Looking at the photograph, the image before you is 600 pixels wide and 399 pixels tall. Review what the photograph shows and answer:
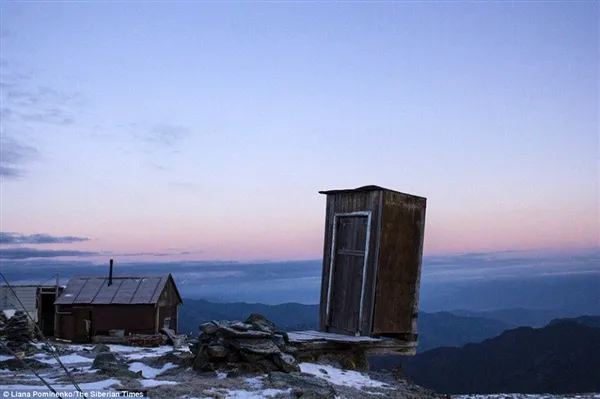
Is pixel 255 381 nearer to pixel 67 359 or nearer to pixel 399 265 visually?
pixel 399 265

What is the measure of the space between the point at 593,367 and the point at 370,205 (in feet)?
136

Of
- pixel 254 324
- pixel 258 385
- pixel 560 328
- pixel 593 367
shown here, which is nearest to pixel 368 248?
pixel 254 324

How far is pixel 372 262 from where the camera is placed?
1437 cm

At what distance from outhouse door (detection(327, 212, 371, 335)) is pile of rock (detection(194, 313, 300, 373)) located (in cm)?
261

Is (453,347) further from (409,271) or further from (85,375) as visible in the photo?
(85,375)

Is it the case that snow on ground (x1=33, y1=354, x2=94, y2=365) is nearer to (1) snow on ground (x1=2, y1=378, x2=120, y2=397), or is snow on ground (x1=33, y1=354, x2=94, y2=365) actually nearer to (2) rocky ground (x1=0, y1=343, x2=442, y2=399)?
(2) rocky ground (x1=0, y1=343, x2=442, y2=399)

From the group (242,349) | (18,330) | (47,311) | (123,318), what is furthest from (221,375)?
(47,311)

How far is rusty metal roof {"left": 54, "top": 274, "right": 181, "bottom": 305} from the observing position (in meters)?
29.7

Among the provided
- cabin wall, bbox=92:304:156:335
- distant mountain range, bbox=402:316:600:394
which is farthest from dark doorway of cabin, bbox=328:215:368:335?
distant mountain range, bbox=402:316:600:394

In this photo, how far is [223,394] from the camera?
9.77m

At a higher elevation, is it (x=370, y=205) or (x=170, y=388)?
(x=370, y=205)

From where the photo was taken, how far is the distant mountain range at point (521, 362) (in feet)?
156

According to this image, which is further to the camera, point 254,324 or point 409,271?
point 409,271

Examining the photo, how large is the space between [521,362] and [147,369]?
164 ft
